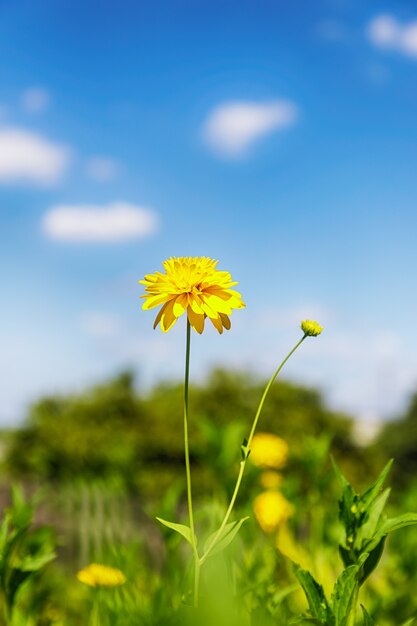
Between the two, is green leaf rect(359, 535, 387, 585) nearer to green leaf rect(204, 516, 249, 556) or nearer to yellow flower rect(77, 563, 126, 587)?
green leaf rect(204, 516, 249, 556)

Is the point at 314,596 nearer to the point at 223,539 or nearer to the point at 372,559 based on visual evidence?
the point at 372,559

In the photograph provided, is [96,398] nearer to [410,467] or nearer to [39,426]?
[39,426]

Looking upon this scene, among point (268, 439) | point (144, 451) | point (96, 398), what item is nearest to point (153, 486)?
point (144, 451)

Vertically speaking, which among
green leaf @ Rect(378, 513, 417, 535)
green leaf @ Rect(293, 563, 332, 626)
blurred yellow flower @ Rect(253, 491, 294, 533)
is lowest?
green leaf @ Rect(293, 563, 332, 626)

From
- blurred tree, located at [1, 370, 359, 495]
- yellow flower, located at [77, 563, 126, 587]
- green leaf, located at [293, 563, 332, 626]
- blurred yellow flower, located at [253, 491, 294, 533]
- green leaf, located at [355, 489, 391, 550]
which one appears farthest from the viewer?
blurred tree, located at [1, 370, 359, 495]

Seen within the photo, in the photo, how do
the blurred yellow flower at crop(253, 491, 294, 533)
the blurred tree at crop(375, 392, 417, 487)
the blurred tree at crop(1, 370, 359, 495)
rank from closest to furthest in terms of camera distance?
the blurred yellow flower at crop(253, 491, 294, 533) < the blurred tree at crop(1, 370, 359, 495) < the blurred tree at crop(375, 392, 417, 487)

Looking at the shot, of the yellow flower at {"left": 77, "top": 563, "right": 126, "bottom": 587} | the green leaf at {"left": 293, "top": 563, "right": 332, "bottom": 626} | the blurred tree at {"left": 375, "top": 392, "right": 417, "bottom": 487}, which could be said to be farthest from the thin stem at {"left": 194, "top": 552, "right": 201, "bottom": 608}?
the blurred tree at {"left": 375, "top": 392, "right": 417, "bottom": 487}

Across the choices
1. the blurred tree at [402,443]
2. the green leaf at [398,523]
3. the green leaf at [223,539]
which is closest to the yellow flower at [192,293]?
the green leaf at [223,539]

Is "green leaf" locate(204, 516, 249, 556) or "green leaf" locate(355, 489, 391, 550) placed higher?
"green leaf" locate(355, 489, 391, 550)
